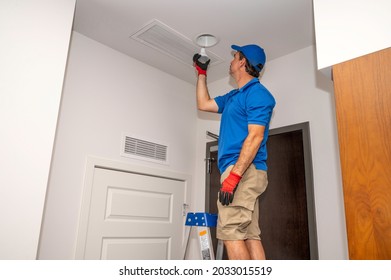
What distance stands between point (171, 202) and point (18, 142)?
58.6 inches

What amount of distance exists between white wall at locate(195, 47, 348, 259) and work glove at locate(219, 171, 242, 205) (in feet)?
2.97

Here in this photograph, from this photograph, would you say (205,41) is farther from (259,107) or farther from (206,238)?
(206,238)

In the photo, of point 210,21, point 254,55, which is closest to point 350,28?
point 254,55

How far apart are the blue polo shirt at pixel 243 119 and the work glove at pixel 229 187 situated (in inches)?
5.0

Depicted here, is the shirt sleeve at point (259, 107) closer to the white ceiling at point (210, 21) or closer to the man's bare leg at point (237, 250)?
the man's bare leg at point (237, 250)

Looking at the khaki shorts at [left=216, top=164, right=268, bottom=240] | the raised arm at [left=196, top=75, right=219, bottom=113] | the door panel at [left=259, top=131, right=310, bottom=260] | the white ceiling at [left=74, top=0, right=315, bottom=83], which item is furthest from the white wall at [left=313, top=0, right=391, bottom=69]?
the door panel at [left=259, top=131, right=310, bottom=260]

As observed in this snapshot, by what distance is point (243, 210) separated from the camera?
1625 mm

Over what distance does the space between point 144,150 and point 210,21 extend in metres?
1.18

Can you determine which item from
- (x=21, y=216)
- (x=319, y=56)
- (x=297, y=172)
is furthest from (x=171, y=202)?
(x=319, y=56)

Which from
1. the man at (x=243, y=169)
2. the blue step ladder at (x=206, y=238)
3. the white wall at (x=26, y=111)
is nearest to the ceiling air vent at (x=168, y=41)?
the white wall at (x=26, y=111)

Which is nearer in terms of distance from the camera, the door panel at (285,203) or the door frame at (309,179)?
the door frame at (309,179)

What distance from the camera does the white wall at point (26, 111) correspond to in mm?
1552

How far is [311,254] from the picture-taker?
2154mm
